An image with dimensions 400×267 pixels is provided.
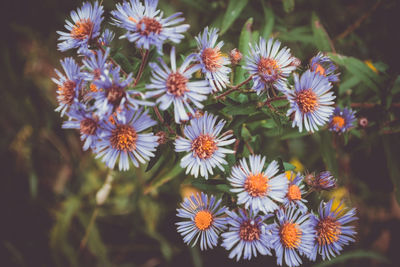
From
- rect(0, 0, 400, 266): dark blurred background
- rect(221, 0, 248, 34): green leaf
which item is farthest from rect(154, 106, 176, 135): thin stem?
rect(0, 0, 400, 266): dark blurred background

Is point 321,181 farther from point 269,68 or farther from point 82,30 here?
point 82,30

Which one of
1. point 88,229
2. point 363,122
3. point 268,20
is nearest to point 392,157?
point 363,122

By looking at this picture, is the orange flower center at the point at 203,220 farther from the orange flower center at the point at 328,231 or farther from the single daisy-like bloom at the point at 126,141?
the orange flower center at the point at 328,231

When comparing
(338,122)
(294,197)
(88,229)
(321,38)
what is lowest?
(88,229)

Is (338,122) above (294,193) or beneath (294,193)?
above

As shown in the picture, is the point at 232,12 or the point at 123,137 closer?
the point at 123,137

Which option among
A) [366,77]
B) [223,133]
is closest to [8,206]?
[223,133]
